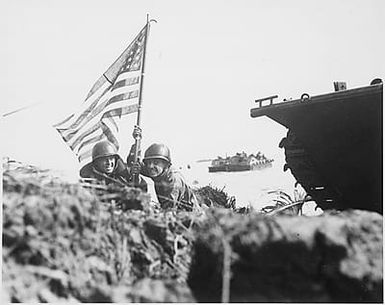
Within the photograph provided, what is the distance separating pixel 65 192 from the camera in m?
3.20

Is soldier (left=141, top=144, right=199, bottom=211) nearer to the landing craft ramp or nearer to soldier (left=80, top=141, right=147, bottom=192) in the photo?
soldier (left=80, top=141, right=147, bottom=192)

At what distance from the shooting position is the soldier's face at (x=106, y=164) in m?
3.73

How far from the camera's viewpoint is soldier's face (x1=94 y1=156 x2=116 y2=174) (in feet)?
12.2

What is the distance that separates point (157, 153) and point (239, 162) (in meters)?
0.58

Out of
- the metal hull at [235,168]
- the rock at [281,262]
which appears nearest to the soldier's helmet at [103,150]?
the metal hull at [235,168]

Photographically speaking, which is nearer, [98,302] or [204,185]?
[98,302]

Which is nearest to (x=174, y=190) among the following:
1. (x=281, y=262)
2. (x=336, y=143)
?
(x=281, y=262)

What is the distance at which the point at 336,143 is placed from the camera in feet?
12.8

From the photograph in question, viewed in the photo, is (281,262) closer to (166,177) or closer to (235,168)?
(235,168)

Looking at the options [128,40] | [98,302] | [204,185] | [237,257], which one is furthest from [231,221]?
A: [128,40]

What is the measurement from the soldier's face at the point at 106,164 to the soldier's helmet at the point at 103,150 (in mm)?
23

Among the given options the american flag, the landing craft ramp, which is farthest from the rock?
the american flag

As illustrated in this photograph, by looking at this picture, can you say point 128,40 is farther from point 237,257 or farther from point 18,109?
point 237,257

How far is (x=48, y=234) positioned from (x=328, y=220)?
66.3 inches
